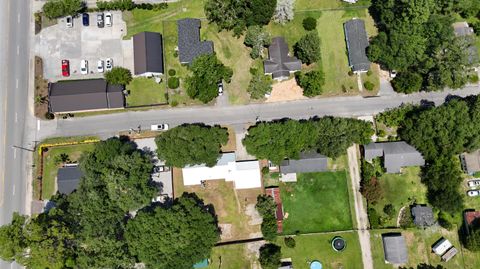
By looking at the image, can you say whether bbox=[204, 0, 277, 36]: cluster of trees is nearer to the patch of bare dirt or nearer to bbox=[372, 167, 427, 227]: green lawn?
the patch of bare dirt

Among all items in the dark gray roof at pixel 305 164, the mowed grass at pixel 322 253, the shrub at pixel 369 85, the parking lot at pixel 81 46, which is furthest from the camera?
the shrub at pixel 369 85

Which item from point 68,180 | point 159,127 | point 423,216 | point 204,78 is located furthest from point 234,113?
point 423,216

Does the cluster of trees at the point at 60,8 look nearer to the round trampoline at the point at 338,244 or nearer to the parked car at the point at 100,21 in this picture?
the parked car at the point at 100,21

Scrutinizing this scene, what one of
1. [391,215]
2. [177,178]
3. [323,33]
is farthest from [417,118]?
[177,178]

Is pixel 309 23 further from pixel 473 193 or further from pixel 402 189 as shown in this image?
pixel 473 193

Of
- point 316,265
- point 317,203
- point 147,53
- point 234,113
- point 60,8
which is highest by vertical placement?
point 60,8

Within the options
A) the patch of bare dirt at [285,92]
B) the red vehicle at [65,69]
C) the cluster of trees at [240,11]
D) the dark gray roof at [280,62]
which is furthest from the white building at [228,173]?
the red vehicle at [65,69]
